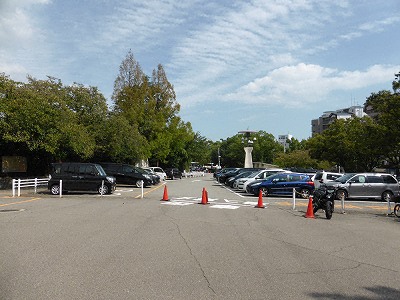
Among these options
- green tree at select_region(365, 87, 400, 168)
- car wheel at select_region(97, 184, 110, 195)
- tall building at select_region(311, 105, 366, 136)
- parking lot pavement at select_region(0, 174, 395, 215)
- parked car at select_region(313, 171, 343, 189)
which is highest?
tall building at select_region(311, 105, 366, 136)

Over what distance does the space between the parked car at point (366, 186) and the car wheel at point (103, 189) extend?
12477 millimetres

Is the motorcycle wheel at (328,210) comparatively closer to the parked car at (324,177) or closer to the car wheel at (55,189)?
the parked car at (324,177)

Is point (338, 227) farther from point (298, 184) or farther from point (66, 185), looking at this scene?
point (66, 185)

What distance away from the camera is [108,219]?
13336 millimetres

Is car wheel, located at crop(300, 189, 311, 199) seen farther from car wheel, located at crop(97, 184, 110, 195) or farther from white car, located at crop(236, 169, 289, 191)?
car wheel, located at crop(97, 184, 110, 195)

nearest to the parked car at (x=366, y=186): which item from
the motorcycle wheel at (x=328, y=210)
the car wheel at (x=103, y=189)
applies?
the motorcycle wheel at (x=328, y=210)

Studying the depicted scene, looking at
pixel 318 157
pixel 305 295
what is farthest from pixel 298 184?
pixel 318 157

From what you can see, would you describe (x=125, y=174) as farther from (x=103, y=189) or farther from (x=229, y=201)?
(x=229, y=201)

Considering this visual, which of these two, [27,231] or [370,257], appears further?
[27,231]

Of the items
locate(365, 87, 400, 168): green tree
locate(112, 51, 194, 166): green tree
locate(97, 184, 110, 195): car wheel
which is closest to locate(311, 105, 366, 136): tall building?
locate(112, 51, 194, 166): green tree

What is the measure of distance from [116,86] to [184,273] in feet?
160

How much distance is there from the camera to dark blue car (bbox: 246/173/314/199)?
24.9 meters

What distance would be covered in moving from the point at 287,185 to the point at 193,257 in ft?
58.3

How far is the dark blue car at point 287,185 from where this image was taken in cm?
2491
